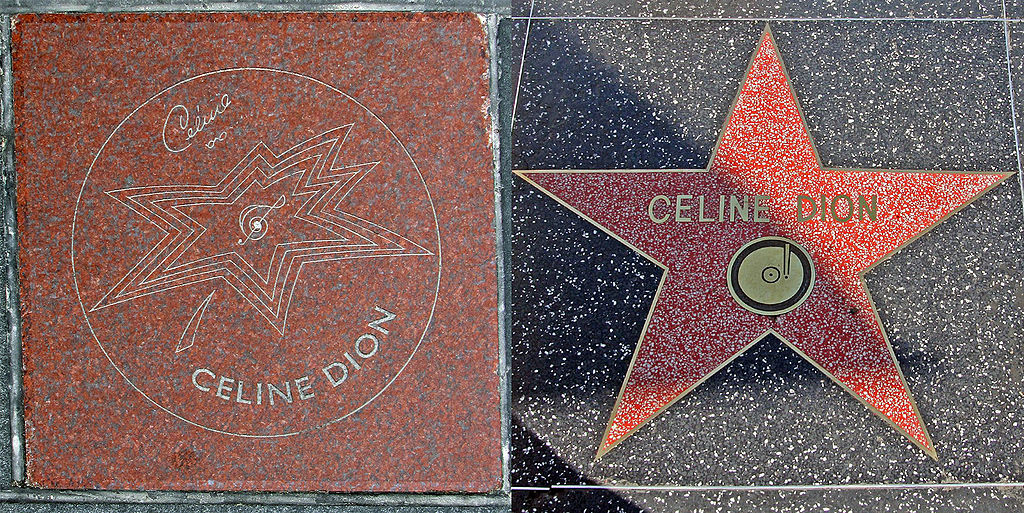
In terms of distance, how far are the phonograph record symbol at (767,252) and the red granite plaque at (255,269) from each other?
0.48 meters

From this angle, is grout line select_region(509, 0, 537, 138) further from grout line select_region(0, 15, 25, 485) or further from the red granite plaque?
grout line select_region(0, 15, 25, 485)

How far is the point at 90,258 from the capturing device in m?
1.75

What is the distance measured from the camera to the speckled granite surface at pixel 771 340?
1694 mm

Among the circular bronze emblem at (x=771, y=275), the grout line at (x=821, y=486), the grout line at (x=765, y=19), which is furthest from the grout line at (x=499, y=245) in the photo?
the circular bronze emblem at (x=771, y=275)

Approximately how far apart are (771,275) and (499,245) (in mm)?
809

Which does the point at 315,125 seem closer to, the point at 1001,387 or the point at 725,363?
the point at 725,363

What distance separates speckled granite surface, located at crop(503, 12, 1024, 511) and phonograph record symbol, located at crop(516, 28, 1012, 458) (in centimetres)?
4

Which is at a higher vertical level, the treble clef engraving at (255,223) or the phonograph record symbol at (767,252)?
the treble clef engraving at (255,223)

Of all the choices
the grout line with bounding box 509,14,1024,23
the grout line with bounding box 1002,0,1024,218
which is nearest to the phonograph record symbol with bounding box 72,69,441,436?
the grout line with bounding box 509,14,1024,23

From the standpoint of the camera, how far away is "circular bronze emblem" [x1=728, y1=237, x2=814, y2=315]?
1680 mm

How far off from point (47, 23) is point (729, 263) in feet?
7.21
